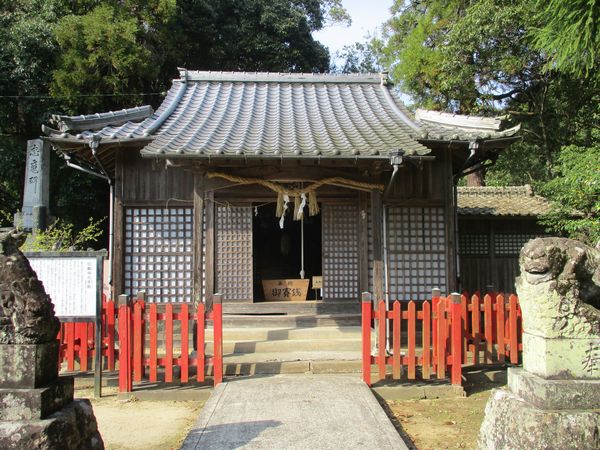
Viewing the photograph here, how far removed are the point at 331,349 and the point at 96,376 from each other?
3.71 metres

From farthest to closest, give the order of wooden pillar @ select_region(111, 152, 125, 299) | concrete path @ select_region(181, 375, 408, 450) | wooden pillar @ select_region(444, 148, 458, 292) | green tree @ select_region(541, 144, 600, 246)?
green tree @ select_region(541, 144, 600, 246) < wooden pillar @ select_region(444, 148, 458, 292) < wooden pillar @ select_region(111, 152, 125, 299) < concrete path @ select_region(181, 375, 408, 450)

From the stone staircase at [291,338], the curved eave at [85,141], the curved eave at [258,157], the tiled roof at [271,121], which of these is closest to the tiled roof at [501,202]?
the tiled roof at [271,121]

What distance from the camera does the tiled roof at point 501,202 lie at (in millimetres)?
14462

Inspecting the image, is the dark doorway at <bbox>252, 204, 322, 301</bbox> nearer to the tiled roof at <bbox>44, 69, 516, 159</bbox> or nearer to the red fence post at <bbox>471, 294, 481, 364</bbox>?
the tiled roof at <bbox>44, 69, 516, 159</bbox>

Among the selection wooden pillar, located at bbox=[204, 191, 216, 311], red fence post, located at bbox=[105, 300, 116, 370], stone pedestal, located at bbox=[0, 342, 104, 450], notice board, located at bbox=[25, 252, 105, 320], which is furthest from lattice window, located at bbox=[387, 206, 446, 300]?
stone pedestal, located at bbox=[0, 342, 104, 450]

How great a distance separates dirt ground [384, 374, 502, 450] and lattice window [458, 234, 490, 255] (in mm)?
8162

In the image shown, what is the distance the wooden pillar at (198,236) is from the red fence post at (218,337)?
1.10 m

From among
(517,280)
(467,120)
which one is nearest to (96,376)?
(517,280)

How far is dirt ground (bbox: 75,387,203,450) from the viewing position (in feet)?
17.2

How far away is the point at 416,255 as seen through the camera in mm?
9406

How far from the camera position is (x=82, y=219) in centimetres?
1802

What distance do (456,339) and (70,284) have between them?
216 inches

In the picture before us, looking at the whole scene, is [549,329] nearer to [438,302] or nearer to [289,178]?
[438,302]

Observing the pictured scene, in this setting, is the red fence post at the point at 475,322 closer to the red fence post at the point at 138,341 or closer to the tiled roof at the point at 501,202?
the red fence post at the point at 138,341
